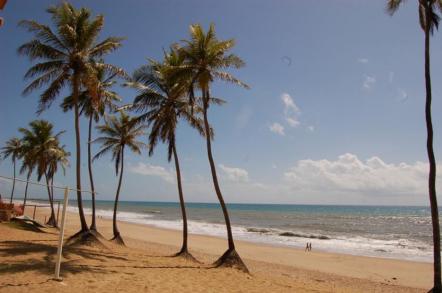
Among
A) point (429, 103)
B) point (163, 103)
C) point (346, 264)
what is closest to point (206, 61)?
point (163, 103)

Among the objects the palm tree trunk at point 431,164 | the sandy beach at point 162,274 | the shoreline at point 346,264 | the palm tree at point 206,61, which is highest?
the palm tree at point 206,61

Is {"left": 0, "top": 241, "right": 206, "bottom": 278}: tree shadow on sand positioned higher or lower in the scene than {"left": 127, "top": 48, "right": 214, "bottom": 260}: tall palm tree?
lower

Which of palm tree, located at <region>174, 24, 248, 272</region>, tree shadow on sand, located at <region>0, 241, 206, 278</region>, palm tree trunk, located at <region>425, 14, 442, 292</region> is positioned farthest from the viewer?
palm tree, located at <region>174, 24, 248, 272</region>

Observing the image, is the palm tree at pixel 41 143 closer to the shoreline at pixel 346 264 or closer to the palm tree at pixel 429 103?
the shoreline at pixel 346 264

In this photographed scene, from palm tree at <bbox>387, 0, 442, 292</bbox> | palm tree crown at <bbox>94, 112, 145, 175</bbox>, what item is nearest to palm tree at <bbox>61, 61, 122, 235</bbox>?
palm tree crown at <bbox>94, 112, 145, 175</bbox>

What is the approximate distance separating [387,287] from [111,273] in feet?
39.3

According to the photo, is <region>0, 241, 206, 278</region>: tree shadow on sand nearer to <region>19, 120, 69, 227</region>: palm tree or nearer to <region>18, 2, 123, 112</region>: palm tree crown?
<region>18, 2, 123, 112</region>: palm tree crown

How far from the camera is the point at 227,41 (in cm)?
1590

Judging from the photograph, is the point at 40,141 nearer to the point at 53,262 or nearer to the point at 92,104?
the point at 92,104

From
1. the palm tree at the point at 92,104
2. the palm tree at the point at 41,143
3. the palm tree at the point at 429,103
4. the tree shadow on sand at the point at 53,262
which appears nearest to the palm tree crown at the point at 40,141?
the palm tree at the point at 41,143

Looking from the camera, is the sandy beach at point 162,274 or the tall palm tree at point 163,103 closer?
the sandy beach at point 162,274

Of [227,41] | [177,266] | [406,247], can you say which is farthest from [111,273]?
[406,247]

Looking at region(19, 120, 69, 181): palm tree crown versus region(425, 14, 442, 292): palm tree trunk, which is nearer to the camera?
region(425, 14, 442, 292): palm tree trunk

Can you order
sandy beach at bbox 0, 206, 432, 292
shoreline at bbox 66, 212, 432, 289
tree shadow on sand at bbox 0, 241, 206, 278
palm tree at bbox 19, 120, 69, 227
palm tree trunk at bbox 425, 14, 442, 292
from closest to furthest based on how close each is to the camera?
sandy beach at bbox 0, 206, 432, 292, tree shadow on sand at bbox 0, 241, 206, 278, palm tree trunk at bbox 425, 14, 442, 292, shoreline at bbox 66, 212, 432, 289, palm tree at bbox 19, 120, 69, 227
